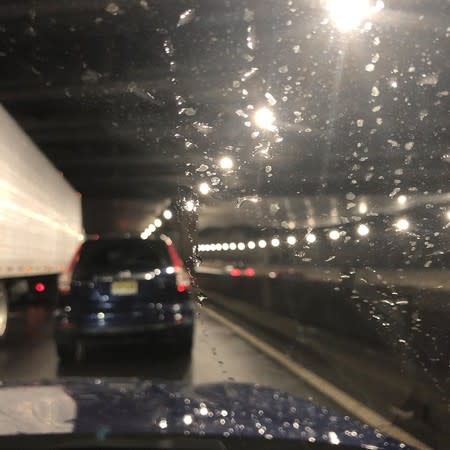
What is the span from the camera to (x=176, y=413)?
4.11 meters

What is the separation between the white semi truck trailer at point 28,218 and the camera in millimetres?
13422

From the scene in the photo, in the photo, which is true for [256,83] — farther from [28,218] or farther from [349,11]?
[28,218]

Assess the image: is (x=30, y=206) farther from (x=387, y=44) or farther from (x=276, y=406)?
(x=276, y=406)

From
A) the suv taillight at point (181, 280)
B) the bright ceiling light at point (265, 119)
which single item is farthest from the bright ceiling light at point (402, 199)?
the suv taillight at point (181, 280)

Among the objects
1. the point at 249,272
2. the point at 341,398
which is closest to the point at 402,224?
the point at 341,398

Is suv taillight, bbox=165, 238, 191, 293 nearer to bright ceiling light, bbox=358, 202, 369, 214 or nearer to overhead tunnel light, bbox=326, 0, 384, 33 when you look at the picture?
bright ceiling light, bbox=358, 202, 369, 214

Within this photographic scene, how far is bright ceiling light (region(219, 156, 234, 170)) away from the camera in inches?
400

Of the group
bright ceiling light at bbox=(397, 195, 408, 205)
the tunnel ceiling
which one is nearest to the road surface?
the tunnel ceiling

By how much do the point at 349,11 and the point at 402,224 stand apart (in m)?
3.32

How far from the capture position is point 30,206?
52.7 feet

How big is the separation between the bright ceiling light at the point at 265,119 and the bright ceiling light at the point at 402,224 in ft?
7.06

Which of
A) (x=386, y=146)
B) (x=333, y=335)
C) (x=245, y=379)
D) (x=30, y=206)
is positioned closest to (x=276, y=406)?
(x=245, y=379)

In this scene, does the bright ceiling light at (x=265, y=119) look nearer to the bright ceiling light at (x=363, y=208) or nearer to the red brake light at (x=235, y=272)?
the bright ceiling light at (x=363, y=208)

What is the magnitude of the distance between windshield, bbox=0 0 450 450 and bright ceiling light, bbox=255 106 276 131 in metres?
0.02
